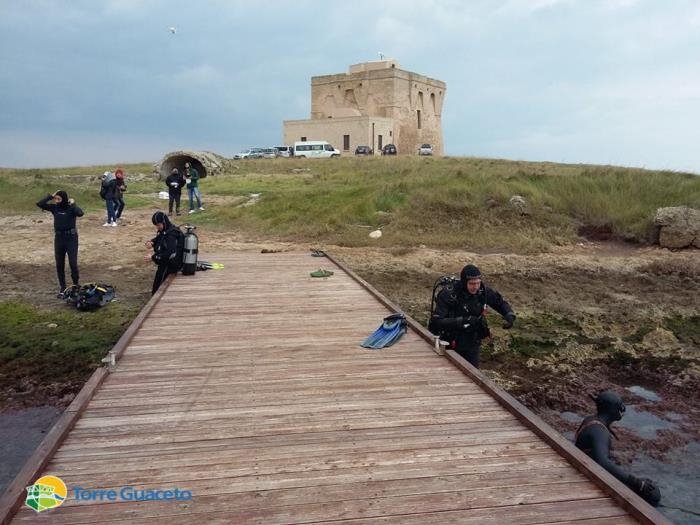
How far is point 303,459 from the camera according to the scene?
12.7 ft

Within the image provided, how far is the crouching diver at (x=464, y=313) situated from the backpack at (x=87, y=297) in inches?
269

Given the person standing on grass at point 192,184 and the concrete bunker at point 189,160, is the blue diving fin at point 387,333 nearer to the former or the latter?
the person standing on grass at point 192,184

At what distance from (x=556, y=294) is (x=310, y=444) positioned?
31.7ft

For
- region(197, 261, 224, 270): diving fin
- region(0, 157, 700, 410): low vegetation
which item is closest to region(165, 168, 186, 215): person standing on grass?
region(0, 157, 700, 410): low vegetation

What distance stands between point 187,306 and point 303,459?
493 cm

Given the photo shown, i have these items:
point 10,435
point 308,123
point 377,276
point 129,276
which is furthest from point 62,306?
point 308,123

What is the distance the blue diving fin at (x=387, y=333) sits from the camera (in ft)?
21.4

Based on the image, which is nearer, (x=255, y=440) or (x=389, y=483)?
(x=389, y=483)

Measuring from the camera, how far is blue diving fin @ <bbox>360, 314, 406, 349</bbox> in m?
6.52

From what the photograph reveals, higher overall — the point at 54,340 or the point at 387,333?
the point at 387,333

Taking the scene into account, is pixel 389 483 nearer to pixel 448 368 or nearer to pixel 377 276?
pixel 448 368

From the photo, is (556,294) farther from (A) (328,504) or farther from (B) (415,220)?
(A) (328,504)

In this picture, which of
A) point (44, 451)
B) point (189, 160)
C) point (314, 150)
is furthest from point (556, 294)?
point (314, 150)

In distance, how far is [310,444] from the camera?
4098 mm
